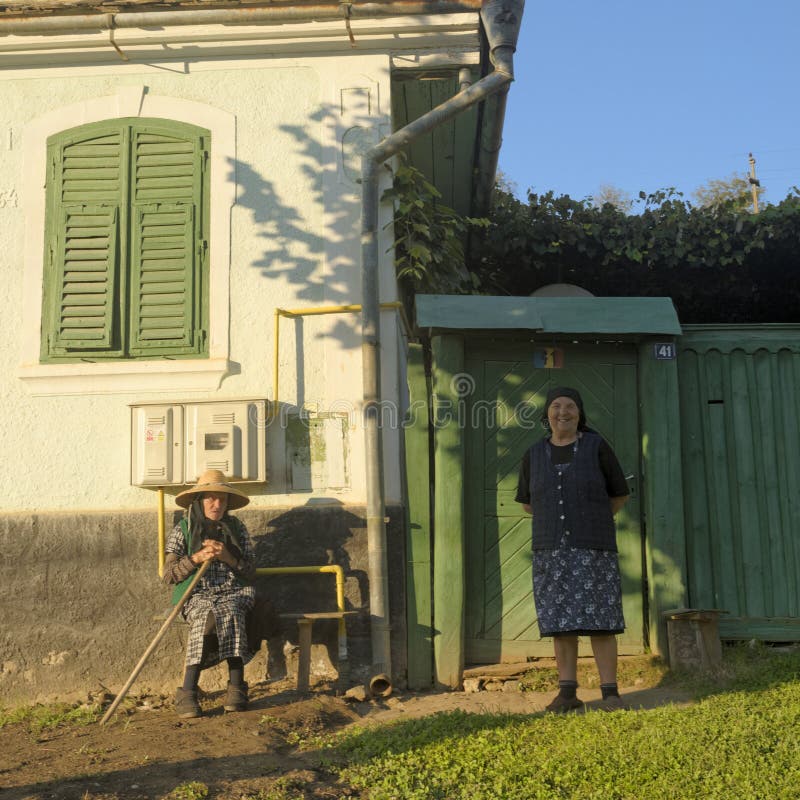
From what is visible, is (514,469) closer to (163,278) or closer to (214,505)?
(214,505)

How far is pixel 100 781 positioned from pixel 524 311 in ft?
12.5

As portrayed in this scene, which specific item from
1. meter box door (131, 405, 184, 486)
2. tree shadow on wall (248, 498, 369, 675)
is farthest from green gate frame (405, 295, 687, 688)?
meter box door (131, 405, 184, 486)

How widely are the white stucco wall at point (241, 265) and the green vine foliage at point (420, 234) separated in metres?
0.16

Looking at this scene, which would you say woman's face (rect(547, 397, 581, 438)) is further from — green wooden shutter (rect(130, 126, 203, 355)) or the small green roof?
green wooden shutter (rect(130, 126, 203, 355))

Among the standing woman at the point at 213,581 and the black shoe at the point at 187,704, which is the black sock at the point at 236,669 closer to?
the standing woman at the point at 213,581

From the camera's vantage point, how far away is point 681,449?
6.97 meters

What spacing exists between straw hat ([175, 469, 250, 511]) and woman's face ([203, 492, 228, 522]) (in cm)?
5

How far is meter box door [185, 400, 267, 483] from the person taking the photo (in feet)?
22.4

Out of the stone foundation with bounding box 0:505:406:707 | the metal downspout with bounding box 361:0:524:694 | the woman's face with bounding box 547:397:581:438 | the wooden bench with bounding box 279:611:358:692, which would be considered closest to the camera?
the woman's face with bounding box 547:397:581:438

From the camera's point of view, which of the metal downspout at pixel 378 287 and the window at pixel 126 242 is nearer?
the metal downspout at pixel 378 287

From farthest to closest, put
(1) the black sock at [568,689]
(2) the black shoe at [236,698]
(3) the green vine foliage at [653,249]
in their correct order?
(3) the green vine foliage at [653,249], (2) the black shoe at [236,698], (1) the black sock at [568,689]

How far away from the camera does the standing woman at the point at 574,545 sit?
577 centimetres

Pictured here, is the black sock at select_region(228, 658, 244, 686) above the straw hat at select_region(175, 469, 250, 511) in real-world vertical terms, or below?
below

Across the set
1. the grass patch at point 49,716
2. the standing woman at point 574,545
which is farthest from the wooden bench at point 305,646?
the standing woman at point 574,545
